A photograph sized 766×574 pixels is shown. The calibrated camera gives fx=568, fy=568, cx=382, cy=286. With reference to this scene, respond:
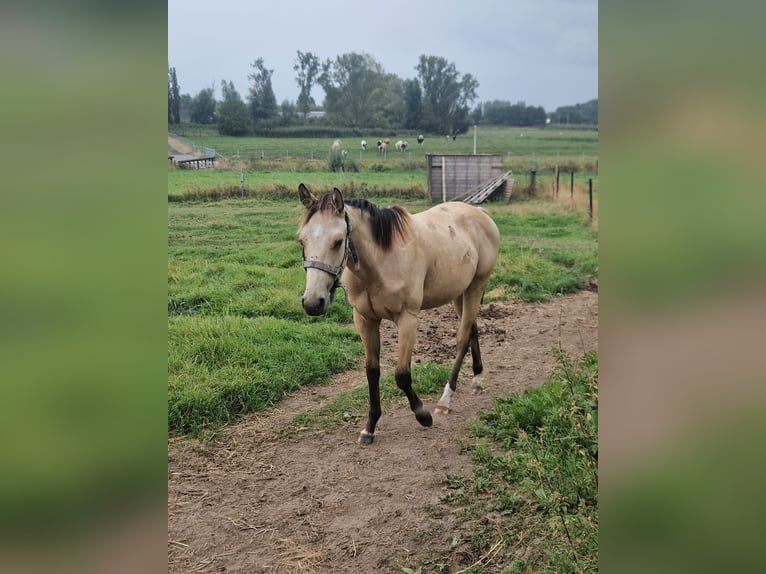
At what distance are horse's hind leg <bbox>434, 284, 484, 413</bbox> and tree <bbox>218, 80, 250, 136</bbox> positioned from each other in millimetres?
6389

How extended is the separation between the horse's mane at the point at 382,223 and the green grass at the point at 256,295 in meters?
1.66

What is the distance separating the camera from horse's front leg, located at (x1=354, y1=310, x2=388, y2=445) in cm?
409

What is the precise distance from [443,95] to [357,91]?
2.37 m

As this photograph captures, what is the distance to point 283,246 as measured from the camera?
838cm

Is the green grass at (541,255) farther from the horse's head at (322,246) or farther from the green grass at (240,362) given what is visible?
the horse's head at (322,246)

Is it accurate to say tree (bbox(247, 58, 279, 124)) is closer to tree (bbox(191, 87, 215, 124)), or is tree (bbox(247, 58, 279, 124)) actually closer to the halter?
tree (bbox(191, 87, 215, 124))

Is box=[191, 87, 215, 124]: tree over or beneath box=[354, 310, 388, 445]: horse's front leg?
over

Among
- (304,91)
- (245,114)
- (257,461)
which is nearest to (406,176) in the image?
(304,91)

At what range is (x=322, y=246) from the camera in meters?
3.34
